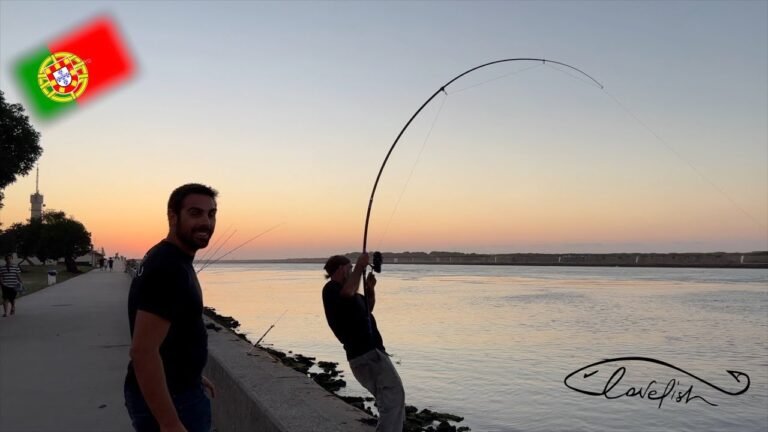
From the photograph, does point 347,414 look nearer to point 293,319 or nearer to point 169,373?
point 169,373

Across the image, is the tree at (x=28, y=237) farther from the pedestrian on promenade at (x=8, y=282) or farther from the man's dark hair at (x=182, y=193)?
the man's dark hair at (x=182, y=193)

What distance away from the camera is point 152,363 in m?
2.26

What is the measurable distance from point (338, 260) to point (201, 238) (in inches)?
97.9

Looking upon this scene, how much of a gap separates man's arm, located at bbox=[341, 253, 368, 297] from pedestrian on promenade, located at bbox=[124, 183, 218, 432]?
194 cm

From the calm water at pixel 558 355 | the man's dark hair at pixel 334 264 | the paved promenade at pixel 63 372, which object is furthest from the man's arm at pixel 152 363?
the calm water at pixel 558 355

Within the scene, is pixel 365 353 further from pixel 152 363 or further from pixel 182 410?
pixel 152 363

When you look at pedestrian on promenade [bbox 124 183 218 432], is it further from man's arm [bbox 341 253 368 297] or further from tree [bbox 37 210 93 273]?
tree [bbox 37 210 93 273]

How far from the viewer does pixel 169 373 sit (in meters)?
2.48

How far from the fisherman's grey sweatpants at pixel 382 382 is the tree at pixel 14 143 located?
14536 mm

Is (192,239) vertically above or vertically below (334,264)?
above

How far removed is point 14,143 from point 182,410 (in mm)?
16639

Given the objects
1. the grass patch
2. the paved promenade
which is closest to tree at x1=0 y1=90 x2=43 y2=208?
the paved promenade

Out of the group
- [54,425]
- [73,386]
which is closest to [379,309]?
[73,386]

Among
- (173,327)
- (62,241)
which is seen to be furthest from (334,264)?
(62,241)
